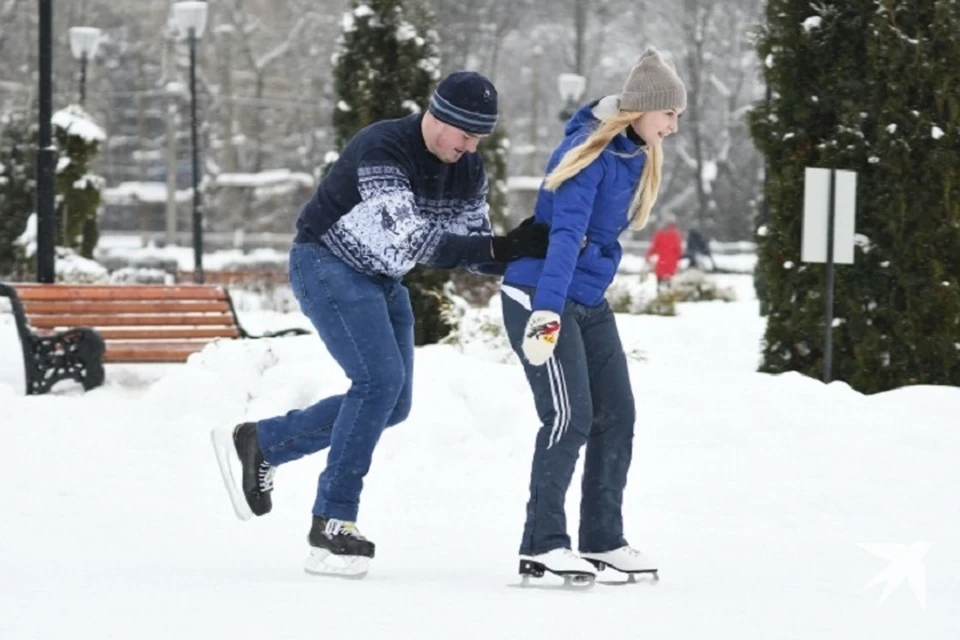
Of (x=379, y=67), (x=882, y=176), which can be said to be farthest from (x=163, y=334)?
(x=882, y=176)

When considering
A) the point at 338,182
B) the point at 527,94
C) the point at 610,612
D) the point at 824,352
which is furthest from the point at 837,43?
the point at 527,94

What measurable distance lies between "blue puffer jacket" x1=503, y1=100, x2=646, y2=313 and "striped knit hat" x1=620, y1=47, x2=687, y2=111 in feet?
0.37

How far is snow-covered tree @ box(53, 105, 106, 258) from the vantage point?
22.2 m

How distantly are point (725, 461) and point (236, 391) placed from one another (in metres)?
2.84

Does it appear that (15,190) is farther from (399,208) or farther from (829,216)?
(399,208)

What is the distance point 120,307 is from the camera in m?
13.3

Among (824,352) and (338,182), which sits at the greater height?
(338,182)

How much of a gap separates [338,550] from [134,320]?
775cm

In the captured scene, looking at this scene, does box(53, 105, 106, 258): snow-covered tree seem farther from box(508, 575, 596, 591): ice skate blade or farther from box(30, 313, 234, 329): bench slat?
box(508, 575, 596, 591): ice skate blade

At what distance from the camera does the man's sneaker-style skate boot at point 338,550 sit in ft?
19.1

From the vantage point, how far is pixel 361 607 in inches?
203

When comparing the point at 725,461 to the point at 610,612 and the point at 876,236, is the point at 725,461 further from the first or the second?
the point at 610,612

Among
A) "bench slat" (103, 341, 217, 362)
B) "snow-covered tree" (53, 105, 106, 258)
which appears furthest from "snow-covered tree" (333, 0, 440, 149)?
"snow-covered tree" (53, 105, 106, 258)

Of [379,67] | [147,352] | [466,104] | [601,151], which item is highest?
[379,67]
